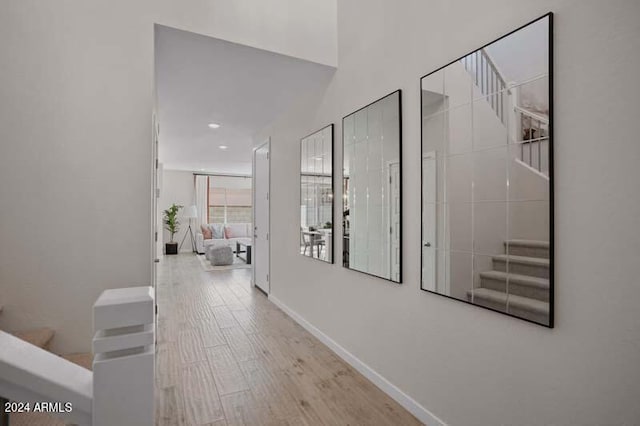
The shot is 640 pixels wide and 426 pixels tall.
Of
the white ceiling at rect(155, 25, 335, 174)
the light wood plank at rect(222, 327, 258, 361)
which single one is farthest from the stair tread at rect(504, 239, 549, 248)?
the light wood plank at rect(222, 327, 258, 361)

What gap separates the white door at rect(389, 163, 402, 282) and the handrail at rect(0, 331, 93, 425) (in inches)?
75.2

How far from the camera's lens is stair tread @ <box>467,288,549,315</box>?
54.6 inches

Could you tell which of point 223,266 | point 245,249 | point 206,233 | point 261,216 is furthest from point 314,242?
point 206,233

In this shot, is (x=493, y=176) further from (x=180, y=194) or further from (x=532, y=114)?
(x=180, y=194)

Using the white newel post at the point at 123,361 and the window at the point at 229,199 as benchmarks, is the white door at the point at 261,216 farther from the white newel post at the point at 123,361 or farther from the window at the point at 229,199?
the window at the point at 229,199

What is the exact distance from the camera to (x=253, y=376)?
253cm

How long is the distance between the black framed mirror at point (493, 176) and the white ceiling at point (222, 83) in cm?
145

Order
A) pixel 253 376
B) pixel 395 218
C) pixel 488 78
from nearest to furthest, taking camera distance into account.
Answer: pixel 488 78 → pixel 395 218 → pixel 253 376

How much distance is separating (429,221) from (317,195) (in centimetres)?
162

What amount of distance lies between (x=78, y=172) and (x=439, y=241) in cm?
214

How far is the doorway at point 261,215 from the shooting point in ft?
16.3

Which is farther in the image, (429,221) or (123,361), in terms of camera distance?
(429,221)

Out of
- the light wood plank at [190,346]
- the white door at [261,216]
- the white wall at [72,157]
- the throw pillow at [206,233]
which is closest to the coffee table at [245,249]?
the throw pillow at [206,233]

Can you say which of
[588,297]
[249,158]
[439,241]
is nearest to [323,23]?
[439,241]
